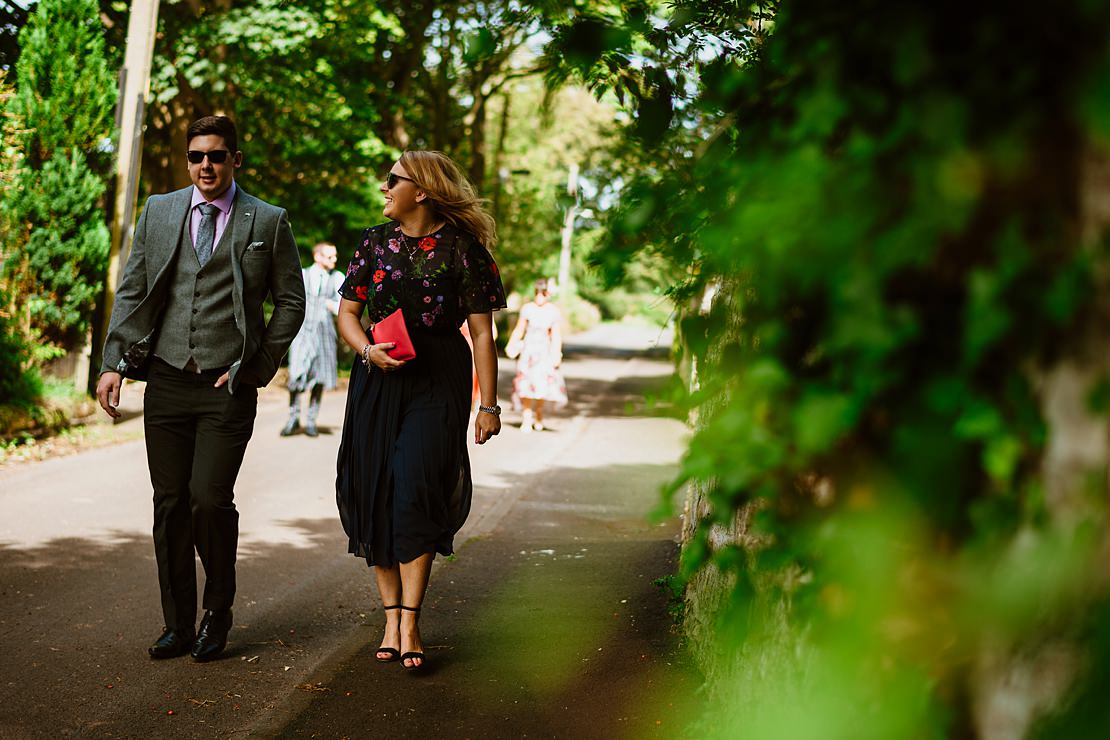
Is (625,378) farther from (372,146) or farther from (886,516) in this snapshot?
(886,516)

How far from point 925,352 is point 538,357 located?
1455 cm

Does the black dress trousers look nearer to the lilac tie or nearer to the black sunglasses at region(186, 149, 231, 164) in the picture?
the lilac tie

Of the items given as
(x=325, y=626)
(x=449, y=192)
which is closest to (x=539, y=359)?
(x=325, y=626)

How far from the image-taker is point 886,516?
1.47 meters

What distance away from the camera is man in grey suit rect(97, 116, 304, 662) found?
5.03 metres

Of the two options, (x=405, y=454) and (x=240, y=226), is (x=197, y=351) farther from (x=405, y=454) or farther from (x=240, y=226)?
(x=405, y=454)

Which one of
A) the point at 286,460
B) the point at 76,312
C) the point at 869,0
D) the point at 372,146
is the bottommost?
the point at 286,460

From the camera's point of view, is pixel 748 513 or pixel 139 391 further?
pixel 139 391

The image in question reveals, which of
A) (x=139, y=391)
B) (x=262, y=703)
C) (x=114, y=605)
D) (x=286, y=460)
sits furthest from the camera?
(x=139, y=391)

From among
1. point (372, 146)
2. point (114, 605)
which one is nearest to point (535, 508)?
point (114, 605)

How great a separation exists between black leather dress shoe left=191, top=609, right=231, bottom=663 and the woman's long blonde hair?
1.98 meters

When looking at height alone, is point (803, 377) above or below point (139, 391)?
above

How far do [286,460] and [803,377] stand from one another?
1063cm

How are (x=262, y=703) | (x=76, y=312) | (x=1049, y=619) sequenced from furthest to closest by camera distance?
1. (x=76, y=312)
2. (x=262, y=703)
3. (x=1049, y=619)
